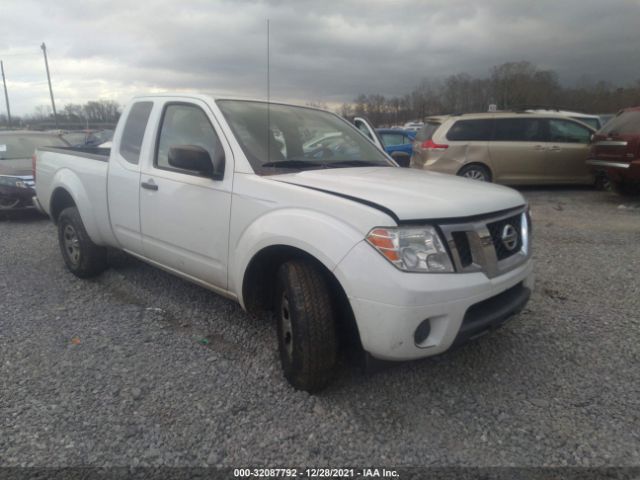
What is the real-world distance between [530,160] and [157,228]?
338 inches

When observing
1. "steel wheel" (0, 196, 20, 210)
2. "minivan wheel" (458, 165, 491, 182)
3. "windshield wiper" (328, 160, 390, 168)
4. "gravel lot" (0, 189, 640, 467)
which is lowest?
"gravel lot" (0, 189, 640, 467)

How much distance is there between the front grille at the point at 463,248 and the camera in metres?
2.32

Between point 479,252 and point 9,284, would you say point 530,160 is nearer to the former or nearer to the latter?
point 479,252

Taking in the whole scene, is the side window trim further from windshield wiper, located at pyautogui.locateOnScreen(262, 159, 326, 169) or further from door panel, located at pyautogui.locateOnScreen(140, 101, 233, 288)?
windshield wiper, located at pyautogui.locateOnScreen(262, 159, 326, 169)

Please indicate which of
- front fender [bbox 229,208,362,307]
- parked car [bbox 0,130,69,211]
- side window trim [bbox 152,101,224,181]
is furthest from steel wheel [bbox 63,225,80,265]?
parked car [bbox 0,130,69,211]

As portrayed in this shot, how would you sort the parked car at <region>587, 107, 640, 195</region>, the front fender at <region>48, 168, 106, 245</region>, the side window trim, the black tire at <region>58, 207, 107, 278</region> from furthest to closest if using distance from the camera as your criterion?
the parked car at <region>587, 107, 640, 195</region> < the black tire at <region>58, 207, 107, 278</region> < the front fender at <region>48, 168, 106, 245</region> < the side window trim

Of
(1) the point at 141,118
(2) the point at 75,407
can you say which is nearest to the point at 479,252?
(2) the point at 75,407

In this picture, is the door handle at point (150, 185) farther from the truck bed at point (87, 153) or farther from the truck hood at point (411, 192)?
the truck hood at point (411, 192)

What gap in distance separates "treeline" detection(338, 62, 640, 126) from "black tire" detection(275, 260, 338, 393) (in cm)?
2604

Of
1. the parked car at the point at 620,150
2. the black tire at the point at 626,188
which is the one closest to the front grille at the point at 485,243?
the parked car at the point at 620,150

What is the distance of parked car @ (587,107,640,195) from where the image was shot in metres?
7.76

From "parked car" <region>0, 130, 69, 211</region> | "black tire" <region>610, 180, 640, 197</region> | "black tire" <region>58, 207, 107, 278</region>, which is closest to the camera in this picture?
"black tire" <region>58, 207, 107, 278</region>

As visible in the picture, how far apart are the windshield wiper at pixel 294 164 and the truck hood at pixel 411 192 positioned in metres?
0.14

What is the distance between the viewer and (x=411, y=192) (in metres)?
2.49
